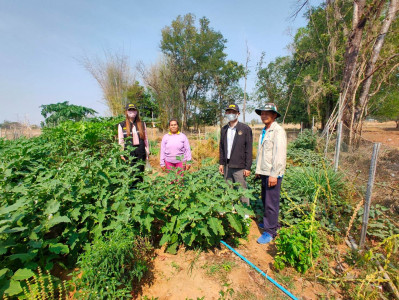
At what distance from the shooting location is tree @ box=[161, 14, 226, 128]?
19.7m

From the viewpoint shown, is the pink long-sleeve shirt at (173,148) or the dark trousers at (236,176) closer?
the dark trousers at (236,176)

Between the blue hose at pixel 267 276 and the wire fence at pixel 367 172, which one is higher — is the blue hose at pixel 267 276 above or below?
below

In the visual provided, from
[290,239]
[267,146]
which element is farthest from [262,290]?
[267,146]

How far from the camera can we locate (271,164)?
2.51 meters

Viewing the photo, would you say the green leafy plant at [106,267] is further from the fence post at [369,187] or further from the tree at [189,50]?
the tree at [189,50]

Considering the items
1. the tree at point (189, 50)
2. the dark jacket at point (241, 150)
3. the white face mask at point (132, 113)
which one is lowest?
the dark jacket at point (241, 150)

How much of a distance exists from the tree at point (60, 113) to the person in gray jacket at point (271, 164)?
11659 millimetres

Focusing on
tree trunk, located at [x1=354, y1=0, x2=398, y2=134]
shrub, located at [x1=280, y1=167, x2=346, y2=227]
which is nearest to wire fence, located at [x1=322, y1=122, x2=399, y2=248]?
shrub, located at [x1=280, y1=167, x2=346, y2=227]

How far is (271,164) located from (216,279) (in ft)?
4.90

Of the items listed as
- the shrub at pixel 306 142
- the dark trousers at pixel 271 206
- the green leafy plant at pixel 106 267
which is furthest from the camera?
the shrub at pixel 306 142

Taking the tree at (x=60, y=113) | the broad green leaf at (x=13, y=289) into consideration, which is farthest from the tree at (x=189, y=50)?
the broad green leaf at (x=13, y=289)

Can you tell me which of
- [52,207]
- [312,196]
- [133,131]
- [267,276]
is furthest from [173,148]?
[312,196]

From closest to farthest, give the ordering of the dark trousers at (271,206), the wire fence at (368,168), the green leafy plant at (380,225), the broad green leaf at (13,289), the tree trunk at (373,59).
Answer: the broad green leaf at (13,289)
the green leafy plant at (380,225)
the dark trousers at (271,206)
the wire fence at (368,168)
the tree trunk at (373,59)

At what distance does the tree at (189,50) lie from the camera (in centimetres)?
1966
